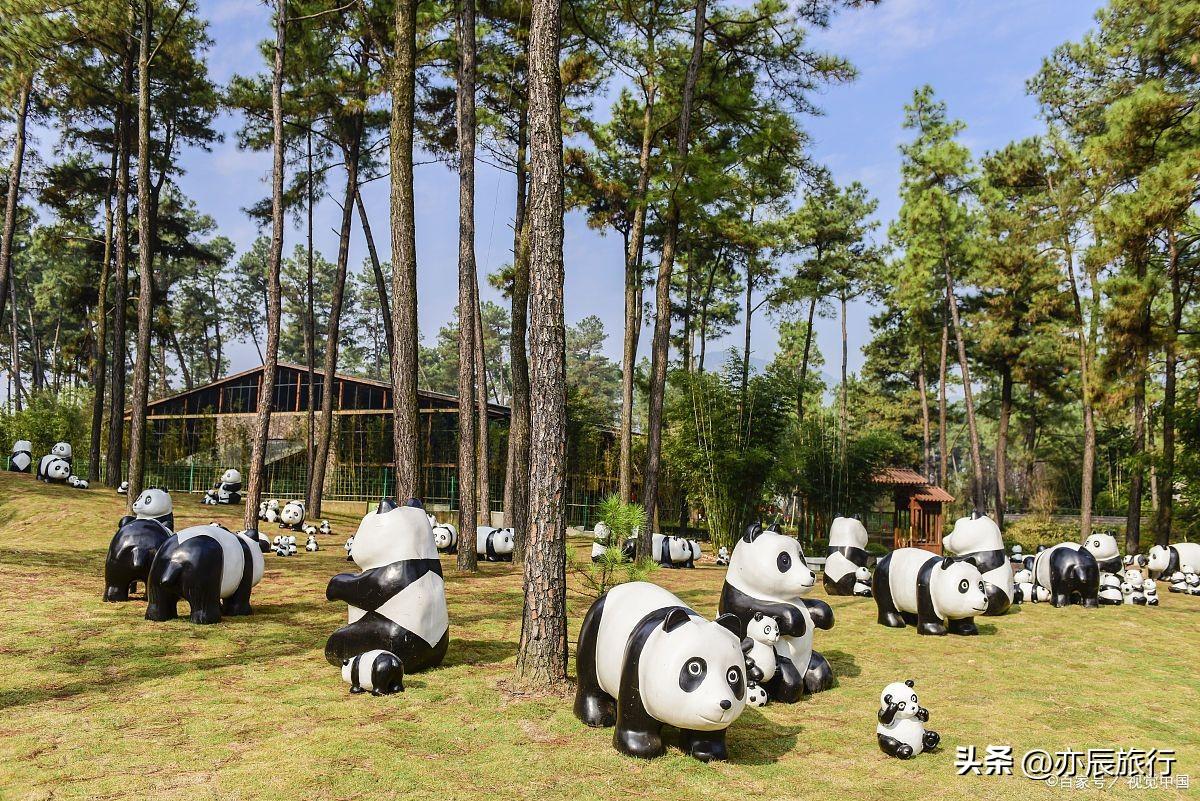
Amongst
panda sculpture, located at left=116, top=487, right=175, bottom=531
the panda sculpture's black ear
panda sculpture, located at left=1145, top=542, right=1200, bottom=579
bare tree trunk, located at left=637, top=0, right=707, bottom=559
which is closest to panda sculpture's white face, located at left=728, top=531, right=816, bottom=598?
the panda sculpture's black ear

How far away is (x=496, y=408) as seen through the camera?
25.2 meters

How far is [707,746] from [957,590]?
5031 millimetres

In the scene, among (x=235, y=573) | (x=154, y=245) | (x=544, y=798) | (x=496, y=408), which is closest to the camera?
(x=544, y=798)

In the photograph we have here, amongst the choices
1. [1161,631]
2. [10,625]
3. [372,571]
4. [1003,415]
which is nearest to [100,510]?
[10,625]

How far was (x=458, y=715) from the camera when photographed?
5.08 metres

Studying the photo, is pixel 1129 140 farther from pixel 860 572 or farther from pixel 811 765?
pixel 811 765

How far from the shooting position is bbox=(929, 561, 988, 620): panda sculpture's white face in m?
8.18

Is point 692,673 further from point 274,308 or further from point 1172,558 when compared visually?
point 1172,558

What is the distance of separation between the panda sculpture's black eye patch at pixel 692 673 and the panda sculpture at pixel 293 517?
1367 centimetres

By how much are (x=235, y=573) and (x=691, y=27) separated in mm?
12227

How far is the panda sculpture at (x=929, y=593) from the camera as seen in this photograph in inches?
325

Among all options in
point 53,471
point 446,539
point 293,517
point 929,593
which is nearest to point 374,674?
point 929,593

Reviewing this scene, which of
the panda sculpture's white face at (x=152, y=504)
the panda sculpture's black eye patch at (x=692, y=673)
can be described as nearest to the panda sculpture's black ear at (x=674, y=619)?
the panda sculpture's black eye patch at (x=692, y=673)

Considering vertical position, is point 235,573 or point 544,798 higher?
point 235,573
